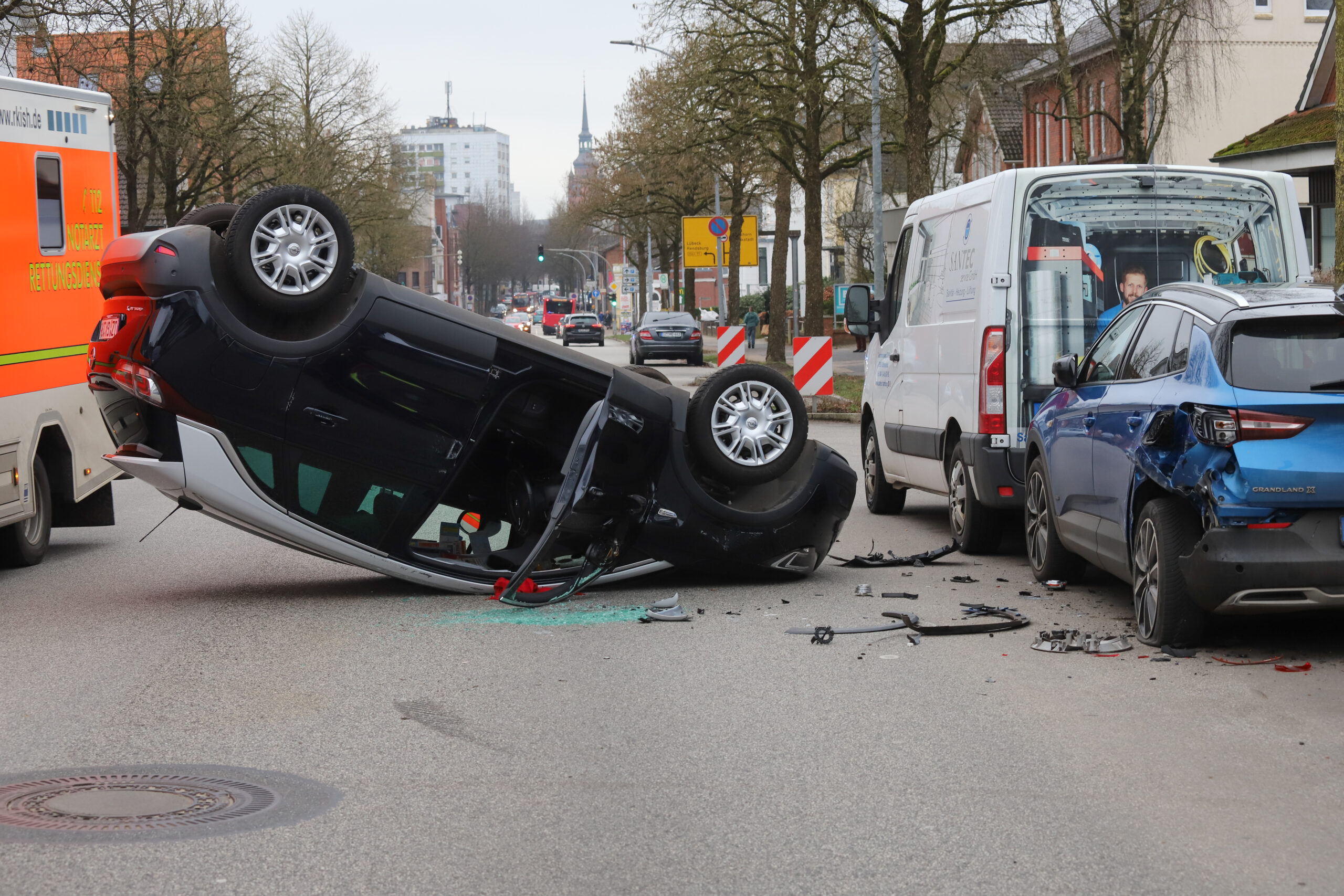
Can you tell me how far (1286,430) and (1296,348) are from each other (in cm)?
42

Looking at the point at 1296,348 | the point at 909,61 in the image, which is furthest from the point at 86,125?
the point at 909,61

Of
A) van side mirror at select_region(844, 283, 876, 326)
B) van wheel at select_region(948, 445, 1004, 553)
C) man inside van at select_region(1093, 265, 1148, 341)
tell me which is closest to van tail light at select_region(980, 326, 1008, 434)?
van wheel at select_region(948, 445, 1004, 553)

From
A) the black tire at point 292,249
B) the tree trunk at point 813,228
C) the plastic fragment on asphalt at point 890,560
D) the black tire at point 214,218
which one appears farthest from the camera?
the tree trunk at point 813,228

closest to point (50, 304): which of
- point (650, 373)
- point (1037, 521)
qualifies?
point (650, 373)

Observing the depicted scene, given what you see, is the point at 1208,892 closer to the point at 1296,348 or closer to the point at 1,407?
the point at 1296,348

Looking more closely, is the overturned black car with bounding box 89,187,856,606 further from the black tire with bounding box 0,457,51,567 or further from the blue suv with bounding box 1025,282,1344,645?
the black tire with bounding box 0,457,51,567

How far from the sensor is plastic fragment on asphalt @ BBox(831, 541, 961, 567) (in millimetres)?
10352

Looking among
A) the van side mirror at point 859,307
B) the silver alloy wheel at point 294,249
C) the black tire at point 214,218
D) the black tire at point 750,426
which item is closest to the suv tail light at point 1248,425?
the black tire at point 750,426

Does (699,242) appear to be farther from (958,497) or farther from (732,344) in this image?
(958,497)

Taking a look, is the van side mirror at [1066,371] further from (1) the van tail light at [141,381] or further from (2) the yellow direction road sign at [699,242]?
(2) the yellow direction road sign at [699,242]

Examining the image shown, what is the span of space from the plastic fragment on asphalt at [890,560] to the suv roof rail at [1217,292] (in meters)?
2.83

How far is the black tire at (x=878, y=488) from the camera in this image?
1334 cm

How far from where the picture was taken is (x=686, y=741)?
590cm

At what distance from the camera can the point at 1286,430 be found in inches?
263
